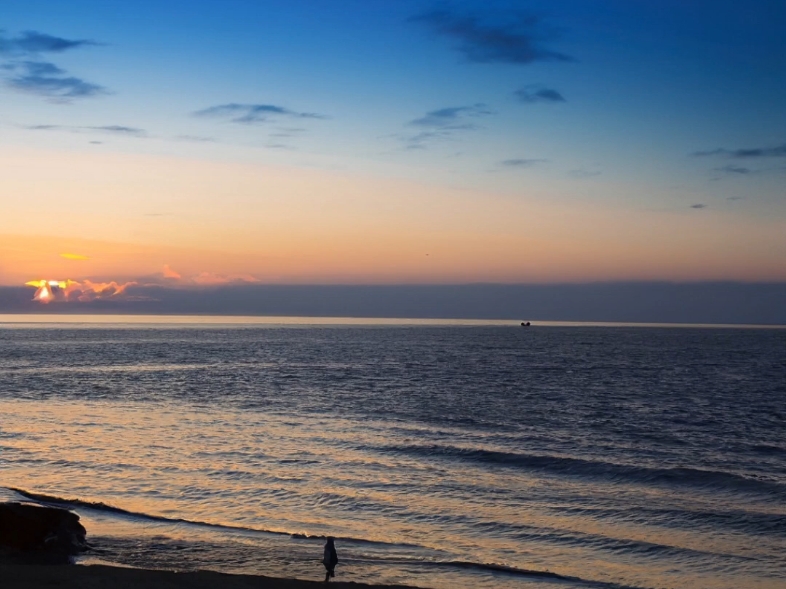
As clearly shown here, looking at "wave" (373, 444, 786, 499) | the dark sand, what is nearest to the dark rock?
the dark sand

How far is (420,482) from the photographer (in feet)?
87.2

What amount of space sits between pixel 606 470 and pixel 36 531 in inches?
792

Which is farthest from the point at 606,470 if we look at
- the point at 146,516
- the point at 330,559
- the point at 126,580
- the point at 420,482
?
the point at 126,580

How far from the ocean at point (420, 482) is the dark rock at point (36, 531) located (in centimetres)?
61

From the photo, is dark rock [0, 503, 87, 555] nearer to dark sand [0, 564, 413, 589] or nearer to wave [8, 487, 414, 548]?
dark sand [0, 564, 413, 589]

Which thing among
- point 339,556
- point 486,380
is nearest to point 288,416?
point 339,556

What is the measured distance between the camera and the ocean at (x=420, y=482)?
720 inches

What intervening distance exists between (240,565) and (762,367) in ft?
304

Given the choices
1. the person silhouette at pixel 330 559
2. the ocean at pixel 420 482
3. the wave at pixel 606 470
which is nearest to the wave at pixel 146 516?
the ocean at pixel 420 482

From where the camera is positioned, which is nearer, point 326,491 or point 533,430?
point 326,491

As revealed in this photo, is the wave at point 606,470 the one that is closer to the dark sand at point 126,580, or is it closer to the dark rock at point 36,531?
the dark sand at point 126,580

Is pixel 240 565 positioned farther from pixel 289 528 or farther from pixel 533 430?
pixel 533 430

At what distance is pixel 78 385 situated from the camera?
6194 cm

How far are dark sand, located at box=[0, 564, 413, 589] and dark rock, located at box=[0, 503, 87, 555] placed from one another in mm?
1627
